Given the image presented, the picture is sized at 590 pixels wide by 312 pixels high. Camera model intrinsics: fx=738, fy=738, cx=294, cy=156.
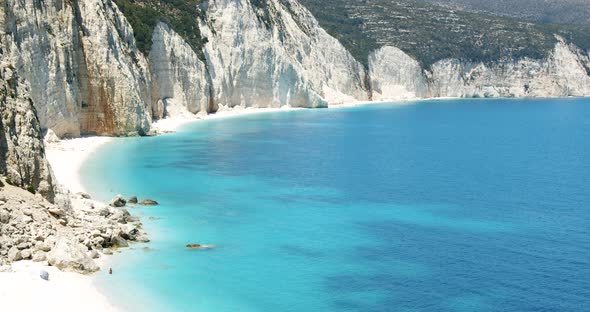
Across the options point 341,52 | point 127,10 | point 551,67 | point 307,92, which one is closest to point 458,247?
point 127,10

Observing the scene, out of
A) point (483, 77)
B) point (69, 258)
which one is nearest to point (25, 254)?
point (69, 258)

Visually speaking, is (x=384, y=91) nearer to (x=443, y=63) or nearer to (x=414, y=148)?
(x=443, y=63)

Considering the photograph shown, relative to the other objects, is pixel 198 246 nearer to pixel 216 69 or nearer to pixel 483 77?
pixel 216 69

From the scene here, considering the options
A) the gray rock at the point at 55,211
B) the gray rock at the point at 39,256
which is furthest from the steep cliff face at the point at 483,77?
the gray rock at the point at 39,256

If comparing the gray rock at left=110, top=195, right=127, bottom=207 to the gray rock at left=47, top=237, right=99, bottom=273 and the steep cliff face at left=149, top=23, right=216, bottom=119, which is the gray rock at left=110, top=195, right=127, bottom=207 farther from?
the steep cliff face at left=149, top=23, right=216, bottom=119

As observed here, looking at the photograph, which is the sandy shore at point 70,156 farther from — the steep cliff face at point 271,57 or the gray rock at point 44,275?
the steep cliff face at point 271,57
